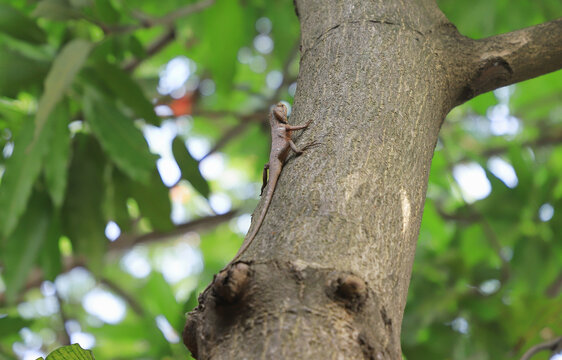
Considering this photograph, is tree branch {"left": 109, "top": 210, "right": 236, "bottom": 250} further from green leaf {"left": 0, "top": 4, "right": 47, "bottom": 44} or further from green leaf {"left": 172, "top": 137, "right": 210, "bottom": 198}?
green leaf {"left": 0, "top": 4, "right": 47, "bottom": 44}

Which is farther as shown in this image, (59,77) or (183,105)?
(183,105)

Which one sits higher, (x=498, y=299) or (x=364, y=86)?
(x=498, y=299)

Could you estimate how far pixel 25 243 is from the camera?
3.88 metres

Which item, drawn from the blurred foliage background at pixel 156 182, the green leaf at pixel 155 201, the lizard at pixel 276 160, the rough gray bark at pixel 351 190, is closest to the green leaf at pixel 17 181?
the blurred foliage background at pixel 156 182

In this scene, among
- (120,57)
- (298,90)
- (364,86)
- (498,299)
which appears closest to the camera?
(364,86)

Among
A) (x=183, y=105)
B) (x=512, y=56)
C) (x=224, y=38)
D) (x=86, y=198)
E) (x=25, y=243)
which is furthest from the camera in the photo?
(x=183, y=105)

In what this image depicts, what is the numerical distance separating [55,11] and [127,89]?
2.19 feet

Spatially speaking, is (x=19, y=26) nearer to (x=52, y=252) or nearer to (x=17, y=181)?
(x=17, y=181)

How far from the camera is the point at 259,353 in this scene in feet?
4.34

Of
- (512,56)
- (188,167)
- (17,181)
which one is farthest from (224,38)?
(512,56)

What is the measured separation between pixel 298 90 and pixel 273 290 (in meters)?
0.87

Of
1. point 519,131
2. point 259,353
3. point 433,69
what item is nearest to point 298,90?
point 433,69

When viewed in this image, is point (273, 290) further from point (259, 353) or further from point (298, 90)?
point (298, 90)

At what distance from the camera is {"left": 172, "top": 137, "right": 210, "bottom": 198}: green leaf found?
3.90m
